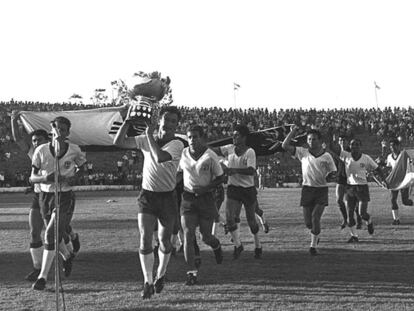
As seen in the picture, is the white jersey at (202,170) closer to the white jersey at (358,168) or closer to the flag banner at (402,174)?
the white jersey at (358,168)

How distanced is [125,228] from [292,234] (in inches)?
169

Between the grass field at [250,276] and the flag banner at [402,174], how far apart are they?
2451mm

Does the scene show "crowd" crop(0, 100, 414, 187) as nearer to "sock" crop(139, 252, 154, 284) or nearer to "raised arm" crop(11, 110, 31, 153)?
"raised arm" crop(11, 110, 31, 153)

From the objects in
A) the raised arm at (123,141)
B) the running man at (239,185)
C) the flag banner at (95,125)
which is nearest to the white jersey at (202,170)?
the raised arm at (123,141)

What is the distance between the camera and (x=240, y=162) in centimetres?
1130

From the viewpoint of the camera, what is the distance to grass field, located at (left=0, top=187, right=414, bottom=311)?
25.8 feet

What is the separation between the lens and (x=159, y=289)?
27.4 feet

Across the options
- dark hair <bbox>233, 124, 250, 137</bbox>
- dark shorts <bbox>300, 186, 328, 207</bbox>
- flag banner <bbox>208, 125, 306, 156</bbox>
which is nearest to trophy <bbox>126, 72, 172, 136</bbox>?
dark hair <bbox>233, 124, 250, 137</bbox>

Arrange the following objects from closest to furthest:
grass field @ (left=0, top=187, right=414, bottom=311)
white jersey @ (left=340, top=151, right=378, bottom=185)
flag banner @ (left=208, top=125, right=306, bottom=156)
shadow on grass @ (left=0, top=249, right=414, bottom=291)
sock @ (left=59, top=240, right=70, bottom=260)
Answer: grass field @ (left=0, top=187, right=414, bottom=311)
shadow on grass @ (left=0, top=249, right=414, bottom=291)
sock @ (left=59, top=240, right=70, bottom=260)
flag banner @ (left=208, top=125, right=306, bottom=156)
white jersey @ (left=340, top=151, right=378, bottom=185)

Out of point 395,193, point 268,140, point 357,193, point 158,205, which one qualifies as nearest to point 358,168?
point 357,193

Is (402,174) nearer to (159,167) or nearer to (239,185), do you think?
(239,185)

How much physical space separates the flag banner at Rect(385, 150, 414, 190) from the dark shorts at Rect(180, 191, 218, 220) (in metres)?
9.64

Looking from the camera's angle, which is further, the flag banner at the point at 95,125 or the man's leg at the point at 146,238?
the flag banner at the point at 95,125

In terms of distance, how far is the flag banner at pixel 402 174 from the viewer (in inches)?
715
